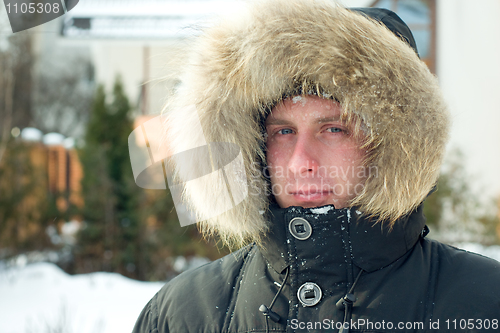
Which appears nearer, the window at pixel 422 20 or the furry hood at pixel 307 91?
the furry hood at pixel 307 91

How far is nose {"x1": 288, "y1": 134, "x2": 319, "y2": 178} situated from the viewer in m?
1.24

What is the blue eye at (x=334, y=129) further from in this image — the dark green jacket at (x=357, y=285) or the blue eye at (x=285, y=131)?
the dark green jacket at (x=357, y=285)

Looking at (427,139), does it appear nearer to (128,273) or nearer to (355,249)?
(355,249)

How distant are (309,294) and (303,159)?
1.33 ft

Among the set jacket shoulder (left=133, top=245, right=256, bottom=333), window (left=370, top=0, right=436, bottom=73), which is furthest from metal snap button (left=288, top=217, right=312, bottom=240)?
window (left=370, top=0, right=436, bottom=73)

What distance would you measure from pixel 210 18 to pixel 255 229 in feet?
2.69

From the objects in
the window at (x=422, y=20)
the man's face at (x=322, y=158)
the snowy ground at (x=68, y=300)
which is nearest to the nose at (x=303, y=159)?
the man's face at (x=322, y=158)

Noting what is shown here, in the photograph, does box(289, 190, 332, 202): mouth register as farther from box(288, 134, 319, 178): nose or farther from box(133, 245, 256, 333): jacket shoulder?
box(133, 245, 256, 333): jacket shoulder

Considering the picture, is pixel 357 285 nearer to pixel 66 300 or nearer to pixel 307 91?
pixel 307 91

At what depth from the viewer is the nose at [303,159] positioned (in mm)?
1242

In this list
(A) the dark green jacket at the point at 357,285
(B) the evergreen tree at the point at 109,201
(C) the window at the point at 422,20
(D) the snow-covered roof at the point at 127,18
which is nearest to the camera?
(A) the dark green jacket at the point at 357,285

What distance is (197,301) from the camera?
1.32 metres

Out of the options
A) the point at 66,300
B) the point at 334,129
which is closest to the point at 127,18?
the point at 66,300

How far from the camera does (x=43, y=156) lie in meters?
7.36
